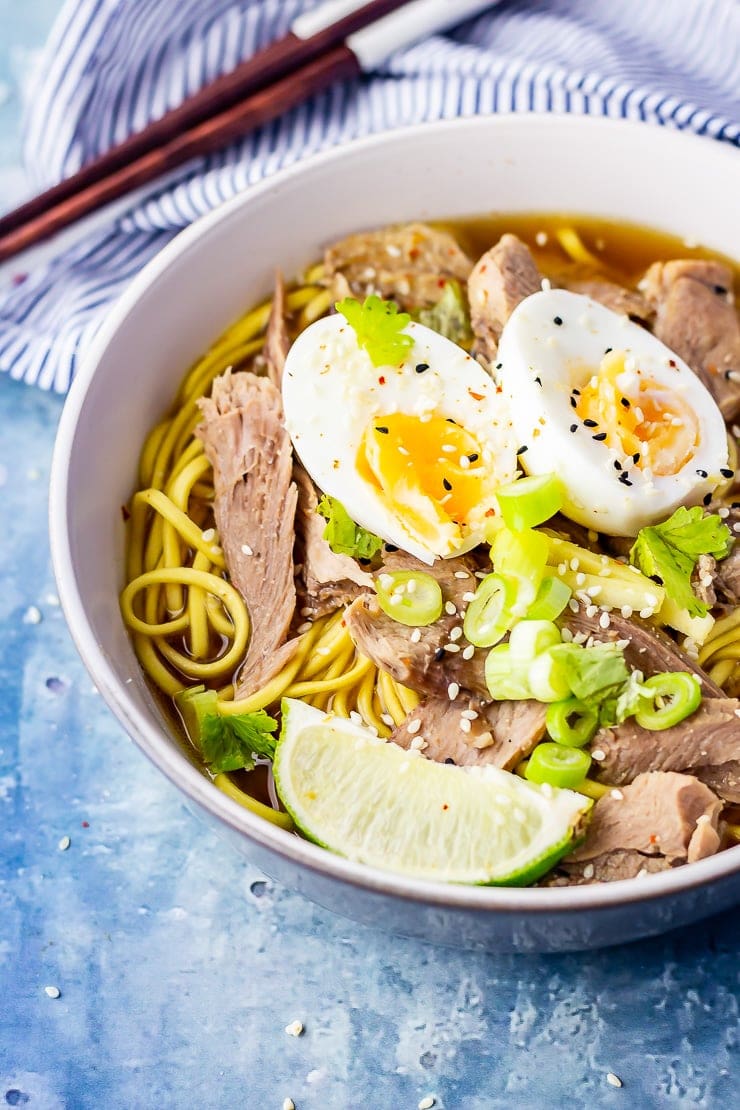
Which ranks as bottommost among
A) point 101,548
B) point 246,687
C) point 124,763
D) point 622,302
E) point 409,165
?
point 124,763

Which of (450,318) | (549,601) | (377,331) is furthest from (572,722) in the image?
(450,318)

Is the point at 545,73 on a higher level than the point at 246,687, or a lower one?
higher

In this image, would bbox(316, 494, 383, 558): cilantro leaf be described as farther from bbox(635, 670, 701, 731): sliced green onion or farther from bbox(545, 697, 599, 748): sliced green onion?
bbox(635, 670, 701, 731): sliced green onion

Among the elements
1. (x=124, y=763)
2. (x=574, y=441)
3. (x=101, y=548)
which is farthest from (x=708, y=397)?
(x=124, y=763)

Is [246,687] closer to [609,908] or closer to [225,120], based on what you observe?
[609,908]

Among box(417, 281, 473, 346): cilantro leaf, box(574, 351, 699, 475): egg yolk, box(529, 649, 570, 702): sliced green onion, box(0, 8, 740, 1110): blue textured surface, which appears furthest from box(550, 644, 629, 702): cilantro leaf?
box(417, 281, 473, 346): cilantro leaf

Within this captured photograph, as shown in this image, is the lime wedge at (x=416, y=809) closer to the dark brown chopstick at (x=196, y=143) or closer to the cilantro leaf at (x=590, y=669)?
the cilantro leaf at (x=590, y=669)

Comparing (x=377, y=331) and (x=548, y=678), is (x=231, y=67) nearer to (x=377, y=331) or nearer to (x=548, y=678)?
(x=377, y=331)

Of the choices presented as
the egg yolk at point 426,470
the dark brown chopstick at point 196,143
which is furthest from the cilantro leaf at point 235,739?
the dark brown chopstick at point 196,143
